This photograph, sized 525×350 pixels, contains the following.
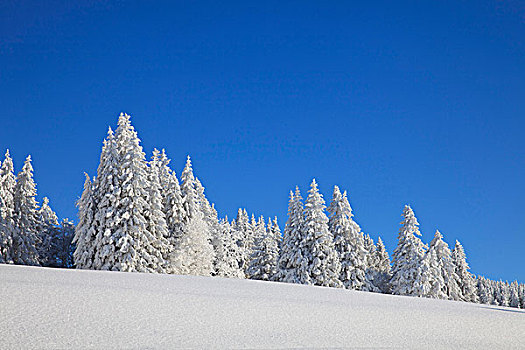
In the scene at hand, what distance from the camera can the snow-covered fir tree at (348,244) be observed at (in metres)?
38.5

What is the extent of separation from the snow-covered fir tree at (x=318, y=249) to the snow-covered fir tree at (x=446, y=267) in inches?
486

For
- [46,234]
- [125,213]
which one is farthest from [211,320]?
[46,234]

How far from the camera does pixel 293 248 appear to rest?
37.9 m

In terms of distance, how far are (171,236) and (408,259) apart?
21590mm

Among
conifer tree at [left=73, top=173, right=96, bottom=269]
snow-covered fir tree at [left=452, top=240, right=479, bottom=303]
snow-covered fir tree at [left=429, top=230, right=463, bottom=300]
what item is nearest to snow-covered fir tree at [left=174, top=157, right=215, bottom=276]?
conifer tree at [left=73, top=173, right=96, bottom=269]

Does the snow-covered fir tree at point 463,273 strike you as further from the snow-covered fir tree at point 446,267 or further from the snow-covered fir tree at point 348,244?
the snow-covered fir tree at point 348,244

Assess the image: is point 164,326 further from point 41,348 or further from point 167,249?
point 167,249

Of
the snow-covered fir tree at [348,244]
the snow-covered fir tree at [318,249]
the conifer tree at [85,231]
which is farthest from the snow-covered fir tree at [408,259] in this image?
the conifer tree at [85,231]

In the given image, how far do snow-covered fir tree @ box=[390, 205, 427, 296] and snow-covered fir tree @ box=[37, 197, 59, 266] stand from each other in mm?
35253

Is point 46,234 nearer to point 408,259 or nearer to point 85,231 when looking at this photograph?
point 85,231

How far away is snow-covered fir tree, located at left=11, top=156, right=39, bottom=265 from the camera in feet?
131

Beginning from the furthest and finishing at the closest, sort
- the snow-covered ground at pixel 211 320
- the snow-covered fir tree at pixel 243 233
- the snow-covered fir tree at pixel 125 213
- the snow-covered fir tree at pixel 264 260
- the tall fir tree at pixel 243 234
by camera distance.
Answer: the snow-covered fir tree at pixel 243 233 → the tall fir tree at pixel 243 234 → the snow-covered fir tree at pixel 264 260 → the snow-covered fir tree at pixel 125 213 → the snow-covered ground at pixel 211 320

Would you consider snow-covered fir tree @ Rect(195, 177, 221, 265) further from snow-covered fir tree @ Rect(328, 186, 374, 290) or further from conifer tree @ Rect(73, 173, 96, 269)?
conifer tree @ Rect(73, 173, 96, 269)

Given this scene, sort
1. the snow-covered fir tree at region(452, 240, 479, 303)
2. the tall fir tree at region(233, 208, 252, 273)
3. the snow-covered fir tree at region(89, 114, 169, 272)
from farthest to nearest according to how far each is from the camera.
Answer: the tall fir tree at region(233, 208, 252, 273), the snow-covered fir tree at region(452, 240, 479, 303), the snow-covered fir tree at region(89, 114, 169, 272)
